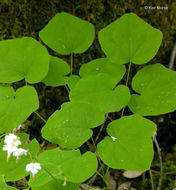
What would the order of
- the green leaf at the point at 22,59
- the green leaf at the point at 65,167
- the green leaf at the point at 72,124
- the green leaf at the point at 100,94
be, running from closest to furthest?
the green leaf at the point at 65,167 → the green leaf at the point at 72,124 → the green leaf at the point at 100,94 → the green leaf at the point at 22,59

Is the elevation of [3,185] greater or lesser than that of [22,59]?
lesser

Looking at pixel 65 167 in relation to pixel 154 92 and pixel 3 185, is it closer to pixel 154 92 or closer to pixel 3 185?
pixel 3 185

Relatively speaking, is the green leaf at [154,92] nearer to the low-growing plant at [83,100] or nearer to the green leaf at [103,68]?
the low-growing plant at [83,100]

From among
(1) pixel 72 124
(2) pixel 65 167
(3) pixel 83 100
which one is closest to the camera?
(2) pixel 65 167

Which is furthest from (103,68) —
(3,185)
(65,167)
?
(3,185)

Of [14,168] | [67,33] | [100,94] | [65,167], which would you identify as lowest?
[14,168]

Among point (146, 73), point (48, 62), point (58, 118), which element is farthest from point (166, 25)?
point (58, 118)

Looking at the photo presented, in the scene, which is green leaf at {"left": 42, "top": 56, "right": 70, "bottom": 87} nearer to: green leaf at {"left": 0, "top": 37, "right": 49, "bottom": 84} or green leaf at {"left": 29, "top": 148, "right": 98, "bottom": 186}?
green leaf at {"left": 0, "top": 37, "right": 49, "bottom": 84}

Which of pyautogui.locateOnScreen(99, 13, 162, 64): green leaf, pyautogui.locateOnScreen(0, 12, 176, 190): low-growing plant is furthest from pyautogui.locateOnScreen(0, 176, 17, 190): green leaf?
pyautogui.locateOnScreen(99, 13, 162, 64): green leaf

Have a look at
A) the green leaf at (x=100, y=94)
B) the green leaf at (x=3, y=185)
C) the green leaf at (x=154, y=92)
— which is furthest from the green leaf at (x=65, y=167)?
the green leaf at (x=154, y=92)
